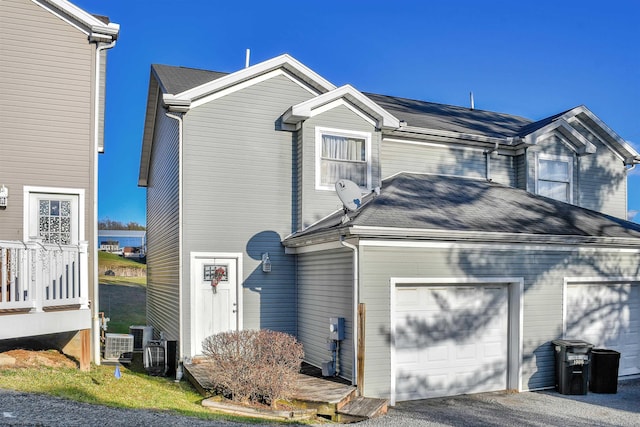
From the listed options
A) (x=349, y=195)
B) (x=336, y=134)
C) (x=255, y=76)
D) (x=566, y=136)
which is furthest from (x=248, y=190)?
(x=566, y=136)

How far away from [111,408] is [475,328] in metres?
6.72

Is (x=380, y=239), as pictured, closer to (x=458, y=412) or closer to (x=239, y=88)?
(x=458, y=412)

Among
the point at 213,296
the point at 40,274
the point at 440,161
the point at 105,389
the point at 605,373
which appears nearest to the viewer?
the point at 105,389

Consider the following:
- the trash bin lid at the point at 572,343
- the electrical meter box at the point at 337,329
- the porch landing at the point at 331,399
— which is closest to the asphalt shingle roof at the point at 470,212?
the electrical meter box at the point at 337,329

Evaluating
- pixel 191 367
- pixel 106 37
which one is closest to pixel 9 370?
pixel 191 367

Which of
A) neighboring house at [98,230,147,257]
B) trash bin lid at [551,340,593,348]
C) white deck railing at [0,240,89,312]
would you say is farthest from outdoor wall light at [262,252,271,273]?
neighboring house at [98,230,147,257]

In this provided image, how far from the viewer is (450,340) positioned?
33.0ft

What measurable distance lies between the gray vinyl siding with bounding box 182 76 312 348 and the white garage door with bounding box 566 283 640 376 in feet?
19.9

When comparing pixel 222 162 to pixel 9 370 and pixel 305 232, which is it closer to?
pixel 305 232

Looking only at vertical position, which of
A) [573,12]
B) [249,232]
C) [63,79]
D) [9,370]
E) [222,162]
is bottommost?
[9,370]

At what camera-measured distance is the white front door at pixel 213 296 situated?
37.1 feet

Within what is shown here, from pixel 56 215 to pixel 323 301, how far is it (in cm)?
550

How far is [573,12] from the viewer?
60.4 feet

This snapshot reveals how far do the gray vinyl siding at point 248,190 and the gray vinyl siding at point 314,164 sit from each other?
1.52 ft
